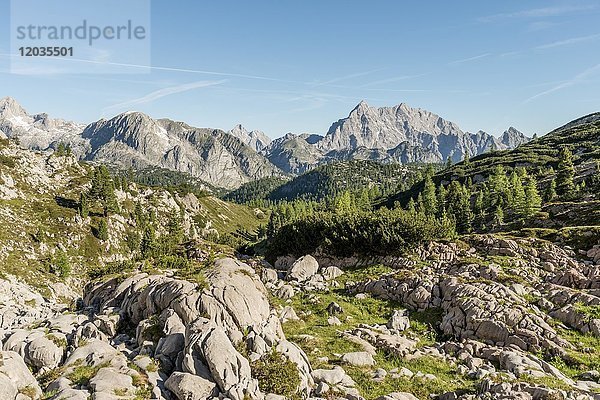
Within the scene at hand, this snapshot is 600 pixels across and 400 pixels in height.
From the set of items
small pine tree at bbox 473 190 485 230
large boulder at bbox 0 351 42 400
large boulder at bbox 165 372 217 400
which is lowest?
large boulder at bbox 165 372 217 400

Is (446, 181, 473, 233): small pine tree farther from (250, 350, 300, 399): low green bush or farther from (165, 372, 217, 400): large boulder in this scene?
(165, 372, 217, 400): large boulder

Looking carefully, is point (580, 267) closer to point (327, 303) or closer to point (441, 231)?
point (441, 231)

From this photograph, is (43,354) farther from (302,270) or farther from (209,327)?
(302,270)

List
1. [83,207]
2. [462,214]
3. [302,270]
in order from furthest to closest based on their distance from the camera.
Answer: [83,207] < [462,214] < [302,270]

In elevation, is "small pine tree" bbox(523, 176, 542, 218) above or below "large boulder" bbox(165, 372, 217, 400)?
above

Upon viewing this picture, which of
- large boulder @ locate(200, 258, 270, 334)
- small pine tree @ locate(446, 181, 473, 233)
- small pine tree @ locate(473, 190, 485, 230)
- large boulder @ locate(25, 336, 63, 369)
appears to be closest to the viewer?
large boulder @ locate(25, 336, 63, 369)

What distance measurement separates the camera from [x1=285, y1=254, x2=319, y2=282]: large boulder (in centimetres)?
5487

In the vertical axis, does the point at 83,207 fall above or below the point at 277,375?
above

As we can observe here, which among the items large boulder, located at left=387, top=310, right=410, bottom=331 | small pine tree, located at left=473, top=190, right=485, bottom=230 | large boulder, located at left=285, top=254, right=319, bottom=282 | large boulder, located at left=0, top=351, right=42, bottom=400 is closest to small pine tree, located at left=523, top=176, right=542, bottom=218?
small pine tree, located at left=473, top=190, right=485, bottom=230

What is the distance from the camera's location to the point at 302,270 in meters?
56.7

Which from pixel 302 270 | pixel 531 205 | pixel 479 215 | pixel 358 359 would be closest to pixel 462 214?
pixel 479 215

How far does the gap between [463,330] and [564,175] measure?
320ft

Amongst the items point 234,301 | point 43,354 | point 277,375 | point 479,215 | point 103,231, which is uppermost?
point 479,215

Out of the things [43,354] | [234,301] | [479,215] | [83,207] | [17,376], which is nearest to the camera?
[17,376]
